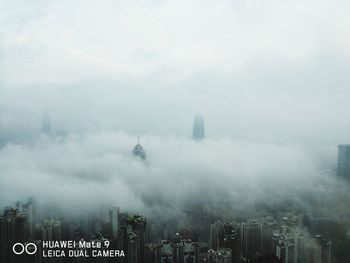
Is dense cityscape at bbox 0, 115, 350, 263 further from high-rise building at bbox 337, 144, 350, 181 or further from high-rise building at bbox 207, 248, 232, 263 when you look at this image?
high-rise building at bbox 337, 144, 350, 181

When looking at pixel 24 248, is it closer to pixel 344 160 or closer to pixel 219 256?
pixel 219 256

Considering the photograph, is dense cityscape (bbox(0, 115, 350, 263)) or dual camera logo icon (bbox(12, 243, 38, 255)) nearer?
dual camera logo icon (bbox(12, 243, 38, 255))

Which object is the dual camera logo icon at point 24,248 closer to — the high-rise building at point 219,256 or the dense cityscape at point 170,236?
the dense cityscape at point 170,236

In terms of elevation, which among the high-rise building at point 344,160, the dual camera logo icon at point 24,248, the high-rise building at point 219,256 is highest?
the high-rise building at point 344,160

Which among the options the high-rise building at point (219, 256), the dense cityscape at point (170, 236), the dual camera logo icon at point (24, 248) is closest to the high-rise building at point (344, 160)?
the dense cityscape at point (170, 236)

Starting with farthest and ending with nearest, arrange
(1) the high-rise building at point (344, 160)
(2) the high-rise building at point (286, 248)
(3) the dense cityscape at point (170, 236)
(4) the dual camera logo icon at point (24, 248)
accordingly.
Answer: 1. (1) the high-rise building at point (344, 160)
2. (2) the high-rise building at point (286, 248)
3. (3) the dense cityscape at point (170, 236)
4. (4) the dual camera logo icon at point (24, 248)

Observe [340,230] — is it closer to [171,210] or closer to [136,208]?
[171,210]

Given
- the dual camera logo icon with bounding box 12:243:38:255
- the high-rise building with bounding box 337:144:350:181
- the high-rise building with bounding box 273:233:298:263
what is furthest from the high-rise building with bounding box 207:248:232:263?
the high-rise building with bounding box 337:144:350:181
